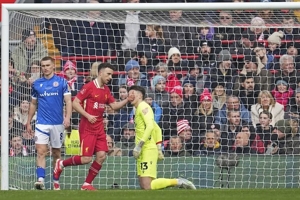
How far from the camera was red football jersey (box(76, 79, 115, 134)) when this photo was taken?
48.0 feet

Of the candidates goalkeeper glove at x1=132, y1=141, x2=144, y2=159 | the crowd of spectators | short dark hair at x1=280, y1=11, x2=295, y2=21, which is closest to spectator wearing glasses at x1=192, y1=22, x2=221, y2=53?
the crowd of spectators

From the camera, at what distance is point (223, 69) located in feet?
53.2

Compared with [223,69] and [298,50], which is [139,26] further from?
[298,50]

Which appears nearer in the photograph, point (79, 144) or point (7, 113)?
point (7, 113)

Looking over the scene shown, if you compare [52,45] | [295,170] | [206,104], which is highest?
[52,45]

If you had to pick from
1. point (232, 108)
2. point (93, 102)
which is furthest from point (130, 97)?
point (232, 108)

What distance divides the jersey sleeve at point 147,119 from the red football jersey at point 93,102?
1.84 ft

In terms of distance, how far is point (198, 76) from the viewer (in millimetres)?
16125

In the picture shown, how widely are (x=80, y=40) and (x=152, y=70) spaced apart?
1343 millimetres

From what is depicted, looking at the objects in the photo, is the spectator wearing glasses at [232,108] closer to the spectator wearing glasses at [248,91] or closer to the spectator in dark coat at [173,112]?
the spectator wearing glasses at [248,91]

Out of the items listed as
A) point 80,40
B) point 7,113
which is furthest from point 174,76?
point 7,113

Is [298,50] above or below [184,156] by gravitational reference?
above

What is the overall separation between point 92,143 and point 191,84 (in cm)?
236

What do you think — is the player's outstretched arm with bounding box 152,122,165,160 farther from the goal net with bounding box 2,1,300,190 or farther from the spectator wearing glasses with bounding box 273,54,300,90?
the spectator wearing glasses with bounding box 273,54,300,90
